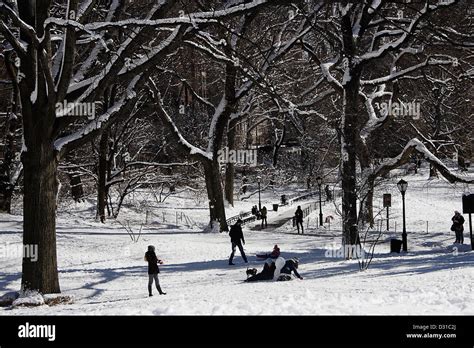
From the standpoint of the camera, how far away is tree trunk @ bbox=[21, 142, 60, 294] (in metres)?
13.1

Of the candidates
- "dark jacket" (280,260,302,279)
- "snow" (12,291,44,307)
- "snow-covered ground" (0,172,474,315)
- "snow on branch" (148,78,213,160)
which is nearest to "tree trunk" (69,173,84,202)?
"snow-covered ground" (0,172,474,315)

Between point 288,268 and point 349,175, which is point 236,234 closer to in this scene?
point 349,175

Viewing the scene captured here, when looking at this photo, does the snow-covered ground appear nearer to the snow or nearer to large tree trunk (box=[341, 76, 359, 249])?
the snow

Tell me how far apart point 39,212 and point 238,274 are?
6532 mm

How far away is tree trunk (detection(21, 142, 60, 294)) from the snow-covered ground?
901mm

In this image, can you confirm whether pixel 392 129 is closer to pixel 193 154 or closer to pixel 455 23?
pixel 193 154

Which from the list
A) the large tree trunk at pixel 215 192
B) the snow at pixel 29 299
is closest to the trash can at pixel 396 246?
the large tree trunk at pixel 215 192

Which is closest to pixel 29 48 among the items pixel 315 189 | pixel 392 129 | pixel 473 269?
pixel 473 269

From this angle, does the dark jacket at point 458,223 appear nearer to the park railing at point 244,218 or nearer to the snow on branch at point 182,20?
the park railing at point 244,218

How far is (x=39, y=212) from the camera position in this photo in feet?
42.8

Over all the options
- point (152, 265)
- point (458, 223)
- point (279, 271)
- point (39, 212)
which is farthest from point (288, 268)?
point (458, 223)

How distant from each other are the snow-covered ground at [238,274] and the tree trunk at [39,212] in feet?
2.96

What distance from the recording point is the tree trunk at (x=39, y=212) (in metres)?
13.1

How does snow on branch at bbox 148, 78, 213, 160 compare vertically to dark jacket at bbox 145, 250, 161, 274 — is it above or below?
above
